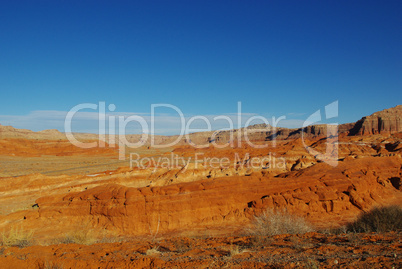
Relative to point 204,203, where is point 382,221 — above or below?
above

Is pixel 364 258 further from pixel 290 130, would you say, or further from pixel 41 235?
pixel 290 130

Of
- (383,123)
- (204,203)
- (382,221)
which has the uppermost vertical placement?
(383,123)

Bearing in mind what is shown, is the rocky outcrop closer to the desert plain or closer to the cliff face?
the desert plain

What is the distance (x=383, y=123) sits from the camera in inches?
2520

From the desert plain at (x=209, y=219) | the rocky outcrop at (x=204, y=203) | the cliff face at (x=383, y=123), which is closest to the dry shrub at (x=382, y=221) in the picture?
the desert plain at (x=209, y=219)

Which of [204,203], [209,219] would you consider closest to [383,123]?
[204,203]

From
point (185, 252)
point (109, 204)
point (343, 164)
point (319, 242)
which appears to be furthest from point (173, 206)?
point (343, 164)

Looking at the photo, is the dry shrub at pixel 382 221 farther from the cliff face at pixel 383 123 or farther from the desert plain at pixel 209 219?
the cliff face at pixel 383 123

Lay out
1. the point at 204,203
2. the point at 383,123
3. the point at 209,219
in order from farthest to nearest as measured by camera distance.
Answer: the point at 383,123
the point at 204,203
the point at 209,219

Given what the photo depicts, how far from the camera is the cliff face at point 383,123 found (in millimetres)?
63188

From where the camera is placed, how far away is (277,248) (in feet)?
18.7

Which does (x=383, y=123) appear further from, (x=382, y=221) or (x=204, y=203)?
(x=382, y=221)

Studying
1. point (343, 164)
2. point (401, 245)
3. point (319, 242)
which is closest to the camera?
point (401, 245)

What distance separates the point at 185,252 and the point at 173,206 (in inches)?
279
